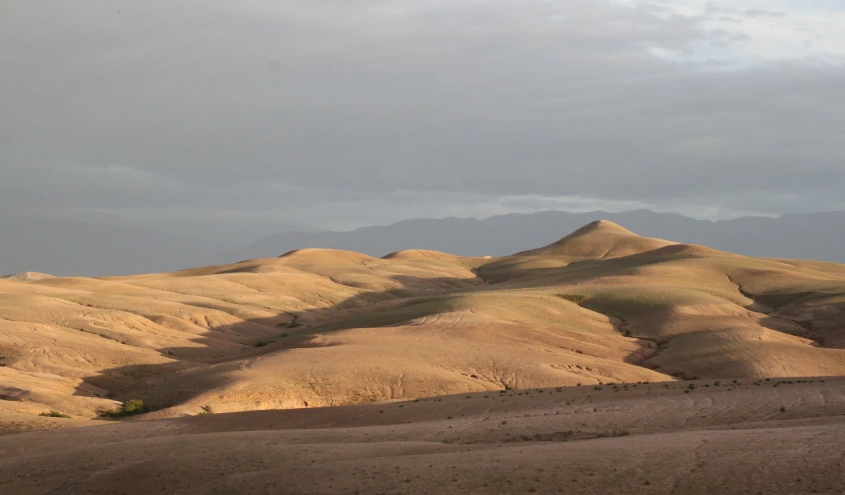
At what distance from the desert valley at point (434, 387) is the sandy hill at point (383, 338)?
25 centimetres

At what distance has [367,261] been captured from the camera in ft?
492

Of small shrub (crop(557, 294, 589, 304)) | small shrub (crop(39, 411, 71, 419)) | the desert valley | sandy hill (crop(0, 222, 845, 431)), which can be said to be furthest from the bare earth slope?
small shrub (crop(557, 294, 589, 304))

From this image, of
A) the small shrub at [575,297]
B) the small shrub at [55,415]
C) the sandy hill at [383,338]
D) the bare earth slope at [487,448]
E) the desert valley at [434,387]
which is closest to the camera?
the bare earth slope at [487,448]

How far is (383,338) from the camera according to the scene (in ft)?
178

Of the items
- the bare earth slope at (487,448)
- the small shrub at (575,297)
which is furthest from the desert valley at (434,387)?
the small shrub at (575,297)

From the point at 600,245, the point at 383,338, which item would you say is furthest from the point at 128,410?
the point at 600,245

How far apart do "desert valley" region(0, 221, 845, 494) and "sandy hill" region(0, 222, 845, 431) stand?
0.25 m

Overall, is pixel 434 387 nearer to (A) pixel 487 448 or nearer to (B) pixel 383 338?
(B) pixel 383 338

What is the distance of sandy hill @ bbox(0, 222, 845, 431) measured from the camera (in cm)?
4256

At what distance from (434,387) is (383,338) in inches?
464

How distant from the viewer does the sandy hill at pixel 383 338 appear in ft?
140

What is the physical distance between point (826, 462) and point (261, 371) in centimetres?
3111

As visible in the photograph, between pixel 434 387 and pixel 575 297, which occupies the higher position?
pixel 575 297

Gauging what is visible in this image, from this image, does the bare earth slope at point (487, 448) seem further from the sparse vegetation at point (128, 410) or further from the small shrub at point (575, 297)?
the small shrub at point (575, 297)
